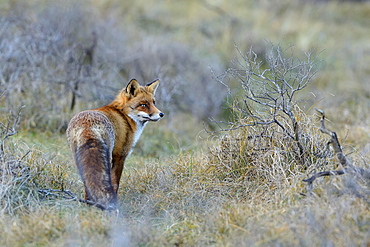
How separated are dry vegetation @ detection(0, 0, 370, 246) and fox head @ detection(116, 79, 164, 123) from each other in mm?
799

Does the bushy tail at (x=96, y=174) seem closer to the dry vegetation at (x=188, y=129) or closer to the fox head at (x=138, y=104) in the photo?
the dry vegetation at (x=188, y=129)

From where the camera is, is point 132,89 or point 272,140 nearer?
point 272,140

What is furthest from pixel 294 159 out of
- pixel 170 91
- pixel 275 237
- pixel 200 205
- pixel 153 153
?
pixel 170 91

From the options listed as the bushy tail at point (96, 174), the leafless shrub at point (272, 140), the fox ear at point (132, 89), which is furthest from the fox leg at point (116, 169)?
the leafless shrub at point (272, 140)

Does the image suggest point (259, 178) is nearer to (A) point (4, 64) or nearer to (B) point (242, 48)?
(A) point (4, 64)

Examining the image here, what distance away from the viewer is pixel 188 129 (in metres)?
11.4

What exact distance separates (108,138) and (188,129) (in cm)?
592

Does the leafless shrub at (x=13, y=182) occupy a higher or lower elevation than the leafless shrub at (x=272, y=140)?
lower

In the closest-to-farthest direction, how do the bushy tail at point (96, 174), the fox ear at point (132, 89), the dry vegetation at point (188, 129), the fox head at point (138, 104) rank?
1. the dry vegetation at point (188, 129)
2. the bushy tail at point (96, 174)
3. the fox head at point (138, 104)
4. the fox ear at point (132, 89)

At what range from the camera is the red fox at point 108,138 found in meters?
4.70

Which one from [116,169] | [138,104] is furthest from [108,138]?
[138,104]

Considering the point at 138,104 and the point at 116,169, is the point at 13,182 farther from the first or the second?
the point at 138,104

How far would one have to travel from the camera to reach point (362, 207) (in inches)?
175

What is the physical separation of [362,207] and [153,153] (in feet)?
17.1
